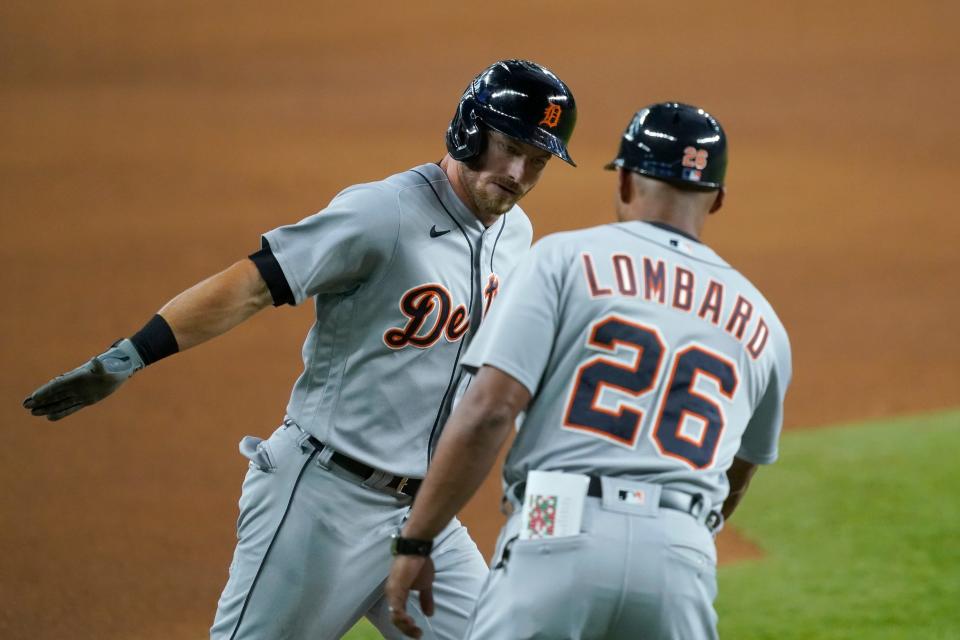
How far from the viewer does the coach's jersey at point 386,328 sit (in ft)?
11.0

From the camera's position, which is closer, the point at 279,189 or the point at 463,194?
the point at 463,194

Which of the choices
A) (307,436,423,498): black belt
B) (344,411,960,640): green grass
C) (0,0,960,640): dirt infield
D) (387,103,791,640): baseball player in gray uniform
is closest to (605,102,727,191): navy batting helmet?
(387,103,791,640): baseball player in gray uniform

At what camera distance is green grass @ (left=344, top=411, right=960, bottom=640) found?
5.12 meters

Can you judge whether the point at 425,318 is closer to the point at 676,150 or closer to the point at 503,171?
the point at 503,171

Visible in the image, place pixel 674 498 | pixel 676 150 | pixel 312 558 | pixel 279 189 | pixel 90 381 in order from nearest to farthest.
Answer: pixel 674 498, pixel 676 150, pixel 90 381, pixel 312 558, pixel 279 189

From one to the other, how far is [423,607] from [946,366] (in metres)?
7.19

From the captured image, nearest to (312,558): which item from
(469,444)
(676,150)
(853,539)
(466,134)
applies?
(469,444)

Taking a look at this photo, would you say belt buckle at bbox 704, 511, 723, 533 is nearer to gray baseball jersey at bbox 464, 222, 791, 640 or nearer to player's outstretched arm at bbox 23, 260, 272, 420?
gray baseball jersey at bbox 464, 222, 791, 640

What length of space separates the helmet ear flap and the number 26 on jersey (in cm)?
107

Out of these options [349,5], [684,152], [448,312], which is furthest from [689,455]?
[349,5]

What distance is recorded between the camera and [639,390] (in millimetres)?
2592

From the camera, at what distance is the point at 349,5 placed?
56.4 feet

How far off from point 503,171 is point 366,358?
66 cm

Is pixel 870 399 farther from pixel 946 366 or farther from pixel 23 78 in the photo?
pixel 23 78
